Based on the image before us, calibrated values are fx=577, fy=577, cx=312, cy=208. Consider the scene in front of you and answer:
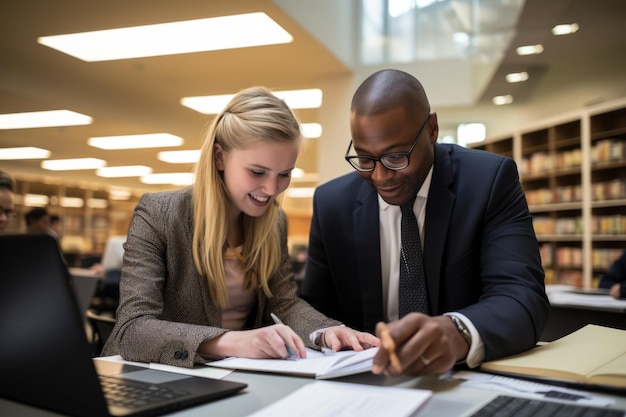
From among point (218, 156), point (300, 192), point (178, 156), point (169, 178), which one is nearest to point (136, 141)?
point (178, 156)

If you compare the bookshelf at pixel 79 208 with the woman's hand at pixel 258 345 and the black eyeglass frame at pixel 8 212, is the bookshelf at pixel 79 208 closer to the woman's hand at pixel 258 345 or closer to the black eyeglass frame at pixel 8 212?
the black eyeglass frame at pixel 8 212

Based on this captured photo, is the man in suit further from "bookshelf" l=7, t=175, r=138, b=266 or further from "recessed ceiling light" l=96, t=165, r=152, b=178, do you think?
"recessed ceiling light" l=96, t=165, r=152, b=178

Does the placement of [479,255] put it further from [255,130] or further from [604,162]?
[604,162]

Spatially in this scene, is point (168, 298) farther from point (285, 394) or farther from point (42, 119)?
point (42, 119)

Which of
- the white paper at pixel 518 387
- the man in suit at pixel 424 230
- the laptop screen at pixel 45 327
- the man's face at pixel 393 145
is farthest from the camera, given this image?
the man's face at pixel 393 145

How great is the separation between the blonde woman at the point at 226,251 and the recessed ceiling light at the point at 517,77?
275 inches

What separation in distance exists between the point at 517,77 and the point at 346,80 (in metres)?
2.77

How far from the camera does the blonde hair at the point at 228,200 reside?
1611 millimetres

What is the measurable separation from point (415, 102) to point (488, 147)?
289 inches

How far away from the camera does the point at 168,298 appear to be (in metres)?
1.58

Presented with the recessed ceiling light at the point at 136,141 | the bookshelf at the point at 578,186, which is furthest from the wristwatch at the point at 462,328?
the recessed ceiling light at the point at 136,141

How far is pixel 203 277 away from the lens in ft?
5.24

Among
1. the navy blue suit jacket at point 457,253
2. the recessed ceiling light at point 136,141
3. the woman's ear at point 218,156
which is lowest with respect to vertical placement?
the navy blue suit jacket at point 457,253

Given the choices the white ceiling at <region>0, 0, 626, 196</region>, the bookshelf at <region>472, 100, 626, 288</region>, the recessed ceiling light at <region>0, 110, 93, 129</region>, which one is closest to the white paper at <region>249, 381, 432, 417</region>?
the white ceiling at <region>0, 0, 626, 196</region>
